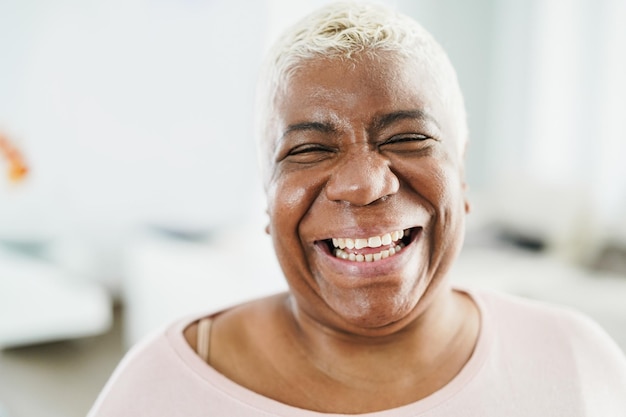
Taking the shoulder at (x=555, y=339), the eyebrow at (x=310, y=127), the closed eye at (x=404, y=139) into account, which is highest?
the eyebrow at (x=310, y=127)

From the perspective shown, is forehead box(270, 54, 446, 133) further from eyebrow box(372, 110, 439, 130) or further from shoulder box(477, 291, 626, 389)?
shoulder box(477, 291, 626, 389)

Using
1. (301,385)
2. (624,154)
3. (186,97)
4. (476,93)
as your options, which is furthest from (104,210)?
(301,385)

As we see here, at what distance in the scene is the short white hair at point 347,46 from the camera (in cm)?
89

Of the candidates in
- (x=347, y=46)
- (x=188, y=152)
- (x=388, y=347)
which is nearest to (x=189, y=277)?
(x=188, y=152)

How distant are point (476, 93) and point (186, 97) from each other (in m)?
2.36

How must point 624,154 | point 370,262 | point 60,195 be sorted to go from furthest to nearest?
point 60,195
point 624,154
point 370,262

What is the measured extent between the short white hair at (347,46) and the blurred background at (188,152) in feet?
8.44

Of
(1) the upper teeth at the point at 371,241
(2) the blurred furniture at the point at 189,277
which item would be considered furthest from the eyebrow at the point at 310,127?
(2) the blurred furniture at the point at 189,277

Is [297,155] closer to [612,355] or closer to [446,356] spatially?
[446,356]

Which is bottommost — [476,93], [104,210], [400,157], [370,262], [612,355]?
[104,210]

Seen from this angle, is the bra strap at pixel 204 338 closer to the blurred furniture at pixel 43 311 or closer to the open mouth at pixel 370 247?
the open mouth at pixel 370 247

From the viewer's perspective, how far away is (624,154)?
4023 mm

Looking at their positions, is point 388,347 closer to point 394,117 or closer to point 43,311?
point 394,117

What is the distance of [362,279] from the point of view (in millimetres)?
859
